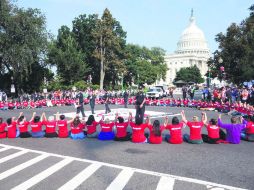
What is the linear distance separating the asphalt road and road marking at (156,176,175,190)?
4.6 inches

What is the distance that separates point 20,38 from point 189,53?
132 metres

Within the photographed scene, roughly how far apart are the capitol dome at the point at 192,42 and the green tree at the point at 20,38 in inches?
5218

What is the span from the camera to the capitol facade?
17062 cm

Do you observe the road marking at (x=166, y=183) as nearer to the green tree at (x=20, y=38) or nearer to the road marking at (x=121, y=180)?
the road marking at (x=121, y=180)

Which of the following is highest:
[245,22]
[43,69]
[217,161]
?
[245,22]

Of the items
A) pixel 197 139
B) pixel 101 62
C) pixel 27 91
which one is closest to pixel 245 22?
pixel 101 62

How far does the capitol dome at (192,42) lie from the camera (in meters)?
177

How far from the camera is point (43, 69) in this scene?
58500 millimetres

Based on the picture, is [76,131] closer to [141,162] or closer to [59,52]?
[141,162]

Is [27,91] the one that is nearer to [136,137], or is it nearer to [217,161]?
[136,137]

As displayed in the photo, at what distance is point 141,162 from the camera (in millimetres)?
11125

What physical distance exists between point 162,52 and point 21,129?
121 metres

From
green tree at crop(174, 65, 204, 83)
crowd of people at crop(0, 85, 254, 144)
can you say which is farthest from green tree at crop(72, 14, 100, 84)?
green tree at crop(174, 65, 204, 83)

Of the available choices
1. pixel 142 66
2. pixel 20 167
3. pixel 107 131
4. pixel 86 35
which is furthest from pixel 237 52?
pixel 142 66
